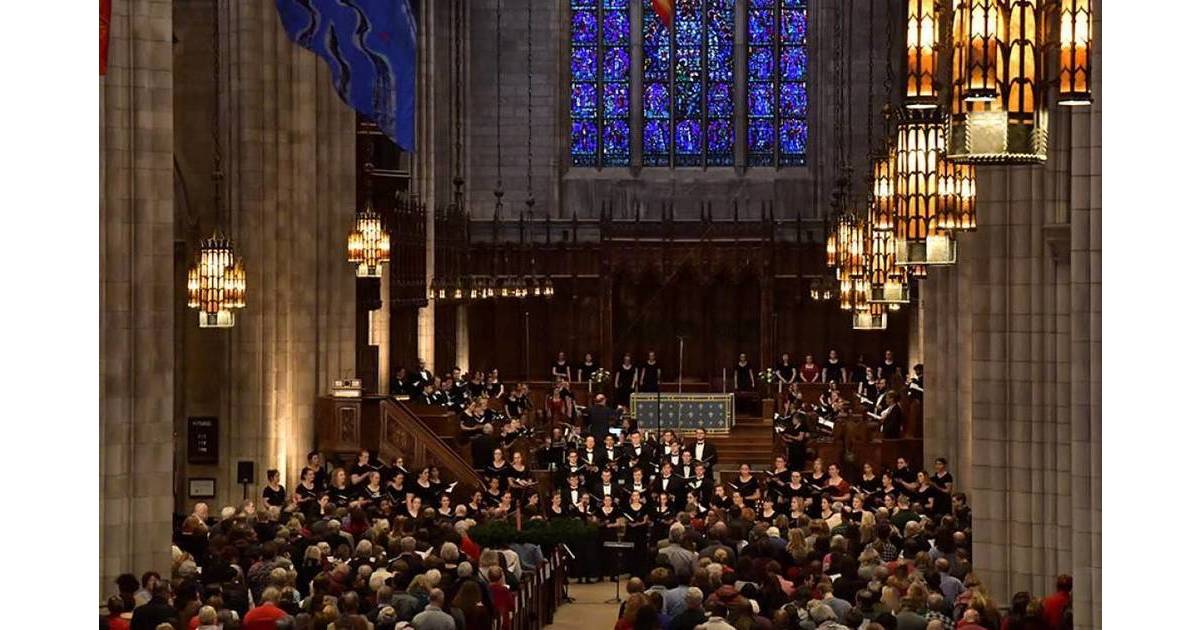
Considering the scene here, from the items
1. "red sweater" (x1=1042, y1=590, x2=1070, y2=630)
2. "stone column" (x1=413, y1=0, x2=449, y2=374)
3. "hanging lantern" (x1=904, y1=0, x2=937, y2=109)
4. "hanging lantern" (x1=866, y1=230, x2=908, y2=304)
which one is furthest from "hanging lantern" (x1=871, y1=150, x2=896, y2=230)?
"stone column" (x1=413, y1=0, x2=449, y2=374)

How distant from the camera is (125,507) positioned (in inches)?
817

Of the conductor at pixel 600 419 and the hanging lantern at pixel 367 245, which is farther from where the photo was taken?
the conductor at pixel 600 419

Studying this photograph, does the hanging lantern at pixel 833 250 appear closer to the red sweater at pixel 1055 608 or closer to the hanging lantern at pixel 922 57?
the red sweater at pixel 1055 608

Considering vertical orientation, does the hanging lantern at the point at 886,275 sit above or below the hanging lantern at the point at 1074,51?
below

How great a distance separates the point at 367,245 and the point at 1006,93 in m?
23.1

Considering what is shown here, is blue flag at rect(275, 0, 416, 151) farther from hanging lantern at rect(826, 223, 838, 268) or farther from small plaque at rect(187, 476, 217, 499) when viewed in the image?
hanging lantern at rect(826, 223, 838, 268)

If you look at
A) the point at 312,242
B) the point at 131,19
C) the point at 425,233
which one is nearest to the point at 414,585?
the point at 131,19

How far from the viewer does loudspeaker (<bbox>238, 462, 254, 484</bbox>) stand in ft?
101

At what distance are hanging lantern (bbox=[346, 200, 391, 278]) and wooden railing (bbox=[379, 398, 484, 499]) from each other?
7.19 ft

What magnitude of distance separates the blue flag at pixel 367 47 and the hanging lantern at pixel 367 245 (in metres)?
3.38

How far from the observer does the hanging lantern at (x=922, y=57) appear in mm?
11969

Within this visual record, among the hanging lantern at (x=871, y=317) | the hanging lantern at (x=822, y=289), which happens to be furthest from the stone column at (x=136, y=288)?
the hanging lantern at (x=822, y=289)

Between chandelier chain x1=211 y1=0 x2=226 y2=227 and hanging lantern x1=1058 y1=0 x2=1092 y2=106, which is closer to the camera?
hanging lantern x1=1058 y1=0 x2=1092 y2=106

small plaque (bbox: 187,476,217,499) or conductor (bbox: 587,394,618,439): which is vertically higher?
conductor (bbox: 587,394,618,439)
